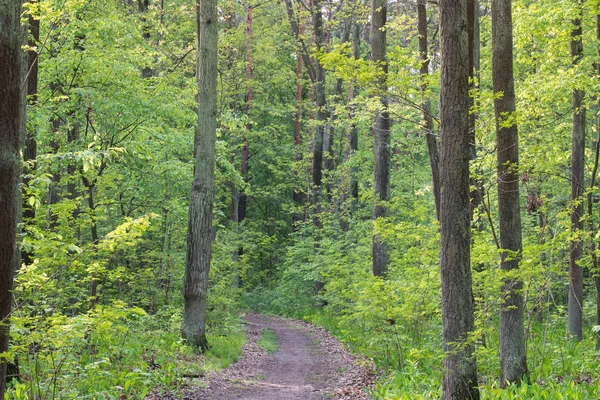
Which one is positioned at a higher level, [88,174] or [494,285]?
[88,174]

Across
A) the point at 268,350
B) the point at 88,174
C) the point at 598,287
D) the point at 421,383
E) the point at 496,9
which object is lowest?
the point at 268,350

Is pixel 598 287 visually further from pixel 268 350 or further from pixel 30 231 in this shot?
pixel 30 231

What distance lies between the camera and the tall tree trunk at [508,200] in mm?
7484

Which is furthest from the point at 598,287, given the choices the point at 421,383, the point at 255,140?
the point at 255,140

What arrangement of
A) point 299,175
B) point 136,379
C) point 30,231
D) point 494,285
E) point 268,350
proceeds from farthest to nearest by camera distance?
point 299,175
point 268,350
point 494,285
point 136,379
point 30,231

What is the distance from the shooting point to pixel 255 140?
29.9 meters

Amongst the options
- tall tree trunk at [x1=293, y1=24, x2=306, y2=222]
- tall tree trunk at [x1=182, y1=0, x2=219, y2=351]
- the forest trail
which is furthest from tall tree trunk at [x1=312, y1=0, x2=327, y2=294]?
tall tree trunk at [x1=182, y1=0, x2=219, y2=351]

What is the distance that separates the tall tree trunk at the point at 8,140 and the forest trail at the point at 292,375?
188 inches

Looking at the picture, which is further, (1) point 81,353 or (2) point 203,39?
(2) point 203,39

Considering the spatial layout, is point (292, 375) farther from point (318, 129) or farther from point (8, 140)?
point (318, 129)

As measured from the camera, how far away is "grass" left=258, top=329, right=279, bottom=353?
13203mm

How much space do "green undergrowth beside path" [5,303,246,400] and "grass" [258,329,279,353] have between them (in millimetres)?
821

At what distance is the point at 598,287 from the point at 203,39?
9202 mm

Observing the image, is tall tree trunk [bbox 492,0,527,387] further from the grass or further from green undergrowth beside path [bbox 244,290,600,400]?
the grass
